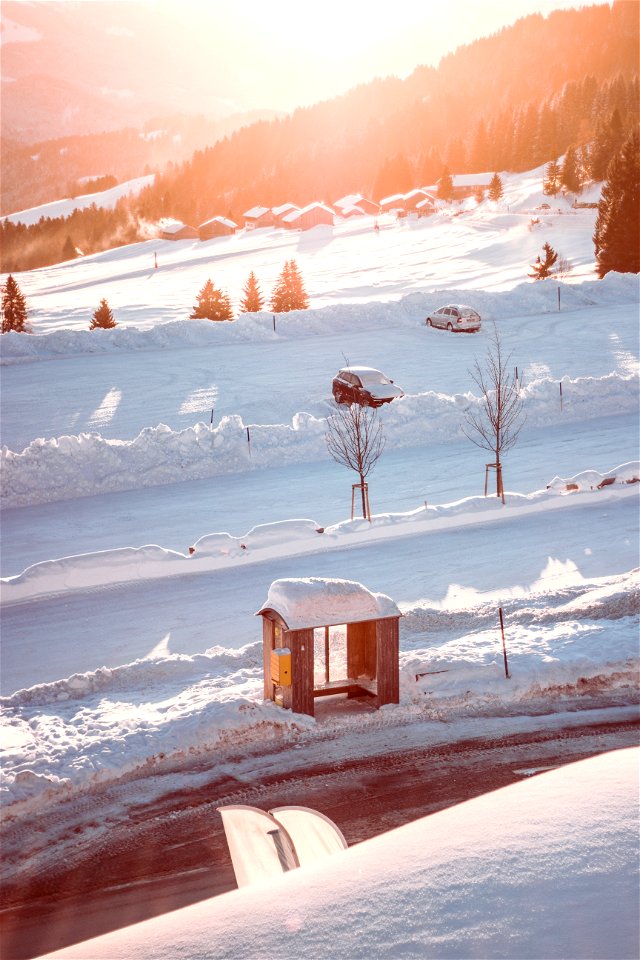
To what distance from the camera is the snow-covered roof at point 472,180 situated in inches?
4104

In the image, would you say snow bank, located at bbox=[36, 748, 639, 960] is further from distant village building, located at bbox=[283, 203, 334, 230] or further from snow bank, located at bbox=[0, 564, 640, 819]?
distant village building, located at bbox=[283, 203, 334, 230]

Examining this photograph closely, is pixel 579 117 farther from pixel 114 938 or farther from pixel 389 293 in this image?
pixel 114 938

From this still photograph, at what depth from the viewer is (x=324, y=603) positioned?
12.4 meters

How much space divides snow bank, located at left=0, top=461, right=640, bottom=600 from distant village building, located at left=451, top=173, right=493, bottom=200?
290 ft

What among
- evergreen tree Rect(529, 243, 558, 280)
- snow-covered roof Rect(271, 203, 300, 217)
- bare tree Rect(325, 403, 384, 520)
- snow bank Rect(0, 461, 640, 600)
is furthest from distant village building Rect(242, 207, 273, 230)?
snow bank Rect(0, 461, 640, 600)

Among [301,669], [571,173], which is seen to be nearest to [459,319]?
[301,669]

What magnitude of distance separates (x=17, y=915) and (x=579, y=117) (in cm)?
12179

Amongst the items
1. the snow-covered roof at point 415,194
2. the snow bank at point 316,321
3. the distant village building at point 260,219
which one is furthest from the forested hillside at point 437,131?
the snow bank at point 316,321

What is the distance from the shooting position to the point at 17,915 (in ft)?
28.7

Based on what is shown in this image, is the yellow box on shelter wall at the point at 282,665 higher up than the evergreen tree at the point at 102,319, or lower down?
lower down

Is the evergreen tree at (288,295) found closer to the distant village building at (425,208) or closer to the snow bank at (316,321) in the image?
the snow bank at (316,321)

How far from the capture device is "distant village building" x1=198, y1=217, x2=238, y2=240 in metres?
95.6

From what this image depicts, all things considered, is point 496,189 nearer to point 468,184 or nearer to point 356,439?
point 468,184

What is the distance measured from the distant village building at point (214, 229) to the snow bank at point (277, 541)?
80000mm
